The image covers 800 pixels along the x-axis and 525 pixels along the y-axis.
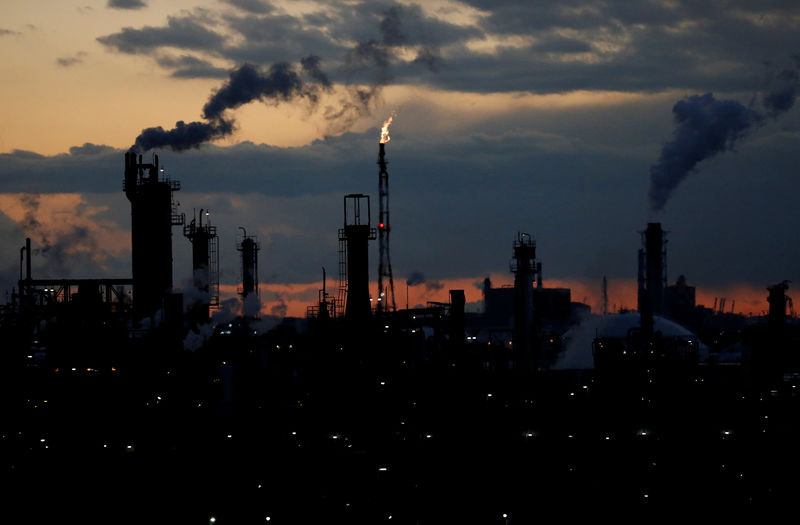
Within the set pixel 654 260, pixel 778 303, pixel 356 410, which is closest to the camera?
pixel 356 410

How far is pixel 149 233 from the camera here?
8800 centimetres

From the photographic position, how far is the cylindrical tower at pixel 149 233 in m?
87.5

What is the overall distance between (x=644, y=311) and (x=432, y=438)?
33843 mm

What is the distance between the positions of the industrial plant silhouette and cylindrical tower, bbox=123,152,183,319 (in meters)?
0.15

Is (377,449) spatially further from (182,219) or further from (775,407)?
(182,219)

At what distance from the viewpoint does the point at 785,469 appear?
60.5 m

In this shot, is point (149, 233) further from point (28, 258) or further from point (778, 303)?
point (778, 303)

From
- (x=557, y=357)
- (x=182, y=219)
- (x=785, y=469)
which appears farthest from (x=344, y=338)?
(x=785, y=469)

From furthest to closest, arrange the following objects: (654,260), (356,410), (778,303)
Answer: (654,260), (778,303), (356,410)

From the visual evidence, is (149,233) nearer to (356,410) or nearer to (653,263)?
(356,410)

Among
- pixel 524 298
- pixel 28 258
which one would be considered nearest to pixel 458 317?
pixel 524 298

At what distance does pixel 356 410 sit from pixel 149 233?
2379cm

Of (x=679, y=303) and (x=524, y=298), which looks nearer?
(x=524, y=298)

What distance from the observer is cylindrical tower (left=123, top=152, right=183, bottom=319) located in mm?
87500
